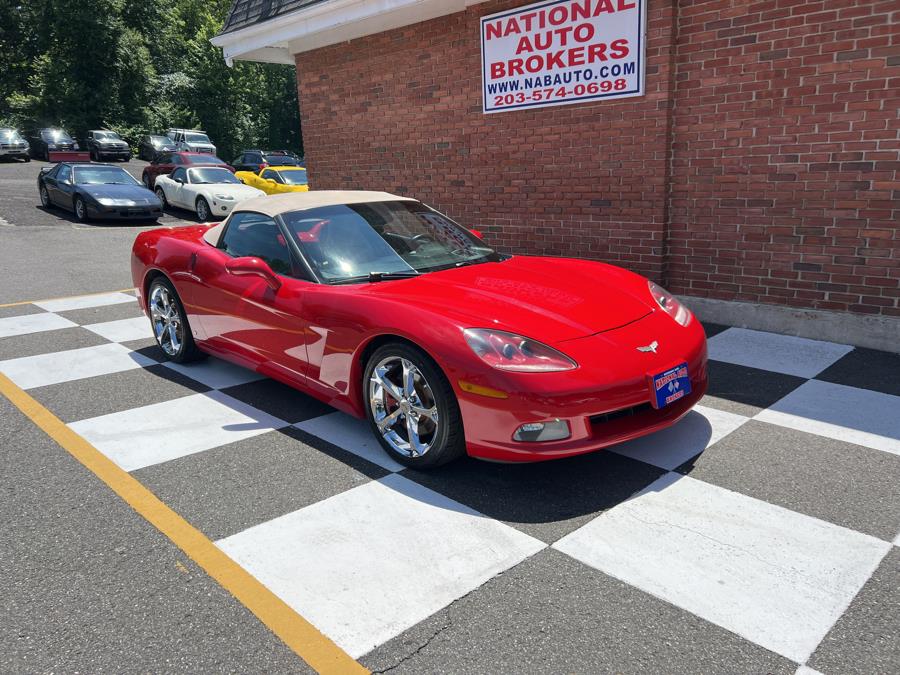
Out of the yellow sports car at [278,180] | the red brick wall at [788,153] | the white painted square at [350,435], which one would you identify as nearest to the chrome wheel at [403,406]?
the white painted square at [350,435]

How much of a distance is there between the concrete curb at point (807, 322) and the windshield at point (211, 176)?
1494cm

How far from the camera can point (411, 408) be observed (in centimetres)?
356

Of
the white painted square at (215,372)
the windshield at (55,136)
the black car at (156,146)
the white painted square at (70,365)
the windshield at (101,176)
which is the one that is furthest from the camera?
the black car at (156,146)

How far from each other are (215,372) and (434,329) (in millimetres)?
2697

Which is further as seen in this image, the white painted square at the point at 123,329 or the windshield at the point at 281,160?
the windshield at the point at 281,160

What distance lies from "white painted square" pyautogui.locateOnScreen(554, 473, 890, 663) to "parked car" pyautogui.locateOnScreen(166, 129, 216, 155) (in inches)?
1379

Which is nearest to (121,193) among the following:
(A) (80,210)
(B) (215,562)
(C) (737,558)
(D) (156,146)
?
(A) (80,210)

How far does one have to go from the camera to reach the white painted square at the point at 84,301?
787 cm

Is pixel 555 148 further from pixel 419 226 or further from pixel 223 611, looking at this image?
pixel 223 611

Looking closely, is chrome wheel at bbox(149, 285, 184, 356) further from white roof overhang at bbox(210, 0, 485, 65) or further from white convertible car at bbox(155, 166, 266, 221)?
white convertible car at bbox(155, 166, 266, 221)

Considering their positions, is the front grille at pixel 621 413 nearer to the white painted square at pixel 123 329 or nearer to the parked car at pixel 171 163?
the white painted square at pixel 123 329

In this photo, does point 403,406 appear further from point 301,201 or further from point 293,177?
point 293,177

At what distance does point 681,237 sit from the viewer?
675cm

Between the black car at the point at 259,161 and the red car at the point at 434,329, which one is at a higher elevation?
the black car at the point at 259,161
